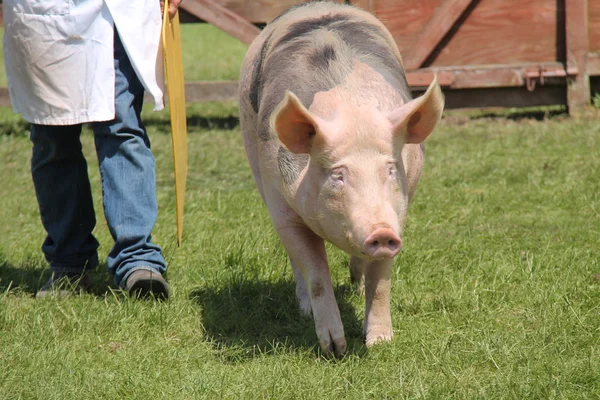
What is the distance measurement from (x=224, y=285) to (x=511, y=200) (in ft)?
7.58

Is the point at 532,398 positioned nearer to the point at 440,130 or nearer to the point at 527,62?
the point at 440,130

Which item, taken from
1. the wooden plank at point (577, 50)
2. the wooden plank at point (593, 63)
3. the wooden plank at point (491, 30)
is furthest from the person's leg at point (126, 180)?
the wooden plank at point (593, 63)

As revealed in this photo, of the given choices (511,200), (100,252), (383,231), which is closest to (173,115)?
(100,252)

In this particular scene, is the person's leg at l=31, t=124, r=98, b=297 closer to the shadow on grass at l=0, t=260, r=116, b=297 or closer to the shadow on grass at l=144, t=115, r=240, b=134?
the shadow on grass at l=0, t=260, r=116, b=297

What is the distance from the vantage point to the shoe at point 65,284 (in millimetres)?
4281

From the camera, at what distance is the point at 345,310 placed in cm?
417

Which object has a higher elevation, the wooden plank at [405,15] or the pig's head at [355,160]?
the pig's head at [355,160]

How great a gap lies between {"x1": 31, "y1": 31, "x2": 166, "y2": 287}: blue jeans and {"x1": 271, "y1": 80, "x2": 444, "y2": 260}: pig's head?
1.20 metres

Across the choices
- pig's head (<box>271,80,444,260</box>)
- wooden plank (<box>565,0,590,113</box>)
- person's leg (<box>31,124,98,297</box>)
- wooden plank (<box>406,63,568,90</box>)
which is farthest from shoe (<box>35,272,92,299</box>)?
wooden plank (<box>565,0,590,113</box>)

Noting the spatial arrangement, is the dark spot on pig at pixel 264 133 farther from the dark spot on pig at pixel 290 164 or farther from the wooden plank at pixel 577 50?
the wooden plank at pixel 577 50

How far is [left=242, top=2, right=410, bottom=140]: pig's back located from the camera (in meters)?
3.65

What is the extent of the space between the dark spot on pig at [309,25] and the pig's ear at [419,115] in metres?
0.82

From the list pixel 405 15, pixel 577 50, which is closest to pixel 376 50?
pixel 405 15

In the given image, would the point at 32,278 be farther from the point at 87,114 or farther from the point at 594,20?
the point at 594,20
